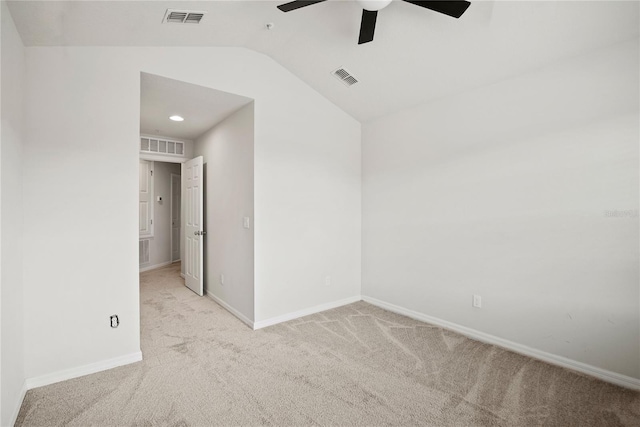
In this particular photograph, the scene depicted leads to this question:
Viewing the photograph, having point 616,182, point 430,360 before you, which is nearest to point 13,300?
point 430,360

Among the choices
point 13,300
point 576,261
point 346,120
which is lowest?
point 13,300

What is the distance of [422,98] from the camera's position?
11.0 feet

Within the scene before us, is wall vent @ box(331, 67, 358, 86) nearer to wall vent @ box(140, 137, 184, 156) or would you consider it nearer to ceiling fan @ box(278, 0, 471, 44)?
ceiling fan @ box(278, 0, 471, 44)

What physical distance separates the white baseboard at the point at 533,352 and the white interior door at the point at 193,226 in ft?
9.17

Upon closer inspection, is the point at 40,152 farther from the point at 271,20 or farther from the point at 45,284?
the point at 271,20

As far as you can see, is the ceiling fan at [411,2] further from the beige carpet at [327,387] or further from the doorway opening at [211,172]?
the beige carpet at [327,387]

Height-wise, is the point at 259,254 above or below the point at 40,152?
below

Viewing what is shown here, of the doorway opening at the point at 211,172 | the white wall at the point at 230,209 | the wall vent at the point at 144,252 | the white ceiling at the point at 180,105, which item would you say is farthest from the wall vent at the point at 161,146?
the wall vent at the point at 144,252

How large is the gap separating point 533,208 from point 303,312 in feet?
8.50

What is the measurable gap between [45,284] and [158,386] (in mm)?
1116

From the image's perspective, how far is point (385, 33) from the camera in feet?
8.64

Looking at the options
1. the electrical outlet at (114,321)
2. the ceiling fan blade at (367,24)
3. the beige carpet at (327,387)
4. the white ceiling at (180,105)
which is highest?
the ceiling fan blade at (367,24)

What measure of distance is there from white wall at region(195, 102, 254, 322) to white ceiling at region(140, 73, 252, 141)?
Result: 0.16 metres

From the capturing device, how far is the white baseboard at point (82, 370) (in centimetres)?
220
